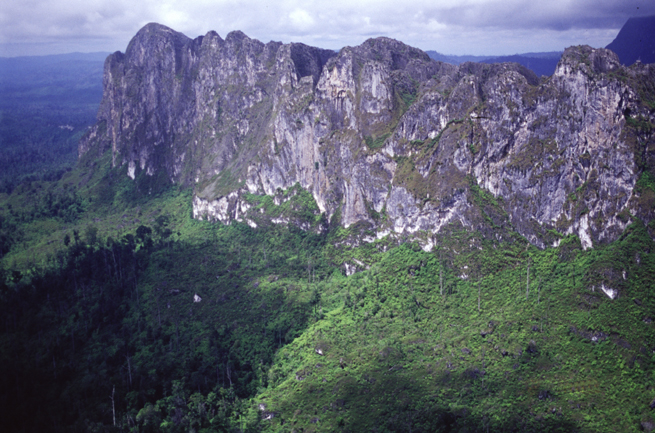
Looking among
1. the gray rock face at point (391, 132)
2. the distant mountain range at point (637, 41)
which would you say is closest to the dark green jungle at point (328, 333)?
the gray rock face at point (391, 132)

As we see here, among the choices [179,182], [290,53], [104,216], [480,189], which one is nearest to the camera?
[480,189]

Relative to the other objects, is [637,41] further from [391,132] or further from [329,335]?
[329,335]

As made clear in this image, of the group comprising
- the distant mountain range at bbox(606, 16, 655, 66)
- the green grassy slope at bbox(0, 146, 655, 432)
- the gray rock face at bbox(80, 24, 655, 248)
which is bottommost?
the green grassy slope at bbox(0, 146, 655, 432)

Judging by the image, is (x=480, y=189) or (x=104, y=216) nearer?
(x=480, y=189)

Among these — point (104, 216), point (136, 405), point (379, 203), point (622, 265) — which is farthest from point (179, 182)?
point (622, 265)

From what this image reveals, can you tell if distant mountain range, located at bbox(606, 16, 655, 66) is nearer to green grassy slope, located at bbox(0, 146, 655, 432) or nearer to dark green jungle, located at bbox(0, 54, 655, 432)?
dark green jungle, located at bbox(0, 54, 655, 432)

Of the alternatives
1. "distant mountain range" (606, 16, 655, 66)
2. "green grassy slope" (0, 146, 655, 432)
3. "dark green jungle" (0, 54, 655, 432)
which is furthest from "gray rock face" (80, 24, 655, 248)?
"distant mountain range" (606, 16, 655, 66)

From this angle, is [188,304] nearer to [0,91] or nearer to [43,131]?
[0,91]
